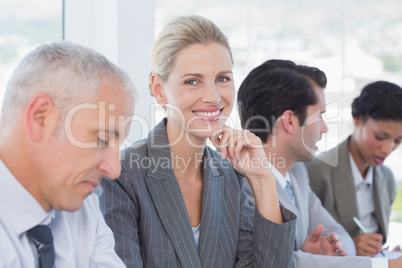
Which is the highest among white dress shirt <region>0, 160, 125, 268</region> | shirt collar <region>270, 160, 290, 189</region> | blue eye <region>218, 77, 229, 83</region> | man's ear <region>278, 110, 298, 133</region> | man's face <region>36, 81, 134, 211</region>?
blue eye <region>218, 77, 229, 83</region>

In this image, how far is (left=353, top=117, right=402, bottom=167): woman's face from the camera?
3.06m

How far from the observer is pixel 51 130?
1200 mm

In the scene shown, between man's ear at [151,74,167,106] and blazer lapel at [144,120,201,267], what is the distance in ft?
0.60

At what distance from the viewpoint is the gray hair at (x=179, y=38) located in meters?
1.98

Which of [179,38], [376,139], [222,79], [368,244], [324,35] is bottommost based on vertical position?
[368,244]

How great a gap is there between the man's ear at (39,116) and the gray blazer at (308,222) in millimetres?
1284

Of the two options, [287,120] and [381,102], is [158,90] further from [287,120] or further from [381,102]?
[381,102]

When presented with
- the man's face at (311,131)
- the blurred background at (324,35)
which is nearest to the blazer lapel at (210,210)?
the man's face at (311,131)

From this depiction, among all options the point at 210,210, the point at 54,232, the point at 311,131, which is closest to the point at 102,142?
the point at 54,232

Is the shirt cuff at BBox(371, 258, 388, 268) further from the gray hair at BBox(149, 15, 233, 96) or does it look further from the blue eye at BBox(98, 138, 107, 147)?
the blue eye at BBox(98, 138, 107, 147)

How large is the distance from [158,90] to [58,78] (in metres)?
0.88

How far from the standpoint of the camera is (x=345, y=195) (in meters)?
2.94

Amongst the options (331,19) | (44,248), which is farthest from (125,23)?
(331,19)

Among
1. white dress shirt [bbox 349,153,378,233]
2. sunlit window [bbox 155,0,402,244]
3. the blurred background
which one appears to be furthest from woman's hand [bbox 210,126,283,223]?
sunlit window [bbox 155,0,402,244]
